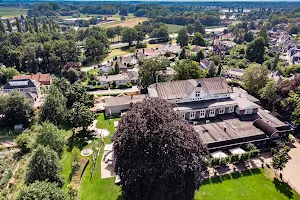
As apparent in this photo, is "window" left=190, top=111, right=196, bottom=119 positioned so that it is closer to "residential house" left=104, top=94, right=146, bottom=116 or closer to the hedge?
the hedge

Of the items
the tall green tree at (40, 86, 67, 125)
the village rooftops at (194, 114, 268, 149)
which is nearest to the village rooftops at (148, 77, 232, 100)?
the village rooftops at (194, 114, 268, 149)

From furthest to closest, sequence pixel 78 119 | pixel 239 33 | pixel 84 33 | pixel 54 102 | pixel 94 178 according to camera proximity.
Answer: pixel 239 33, pixel 84 33, pixel 54 102, pixel 78 119, pixel 94 178

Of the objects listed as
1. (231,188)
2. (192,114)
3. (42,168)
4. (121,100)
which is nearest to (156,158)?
(42,168)

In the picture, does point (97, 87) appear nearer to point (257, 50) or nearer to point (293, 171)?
point (293, 171)

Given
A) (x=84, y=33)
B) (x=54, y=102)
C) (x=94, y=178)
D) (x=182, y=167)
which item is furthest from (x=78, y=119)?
(x=84, y=33)

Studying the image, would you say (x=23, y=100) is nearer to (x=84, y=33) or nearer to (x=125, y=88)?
(x=125, y=88)
